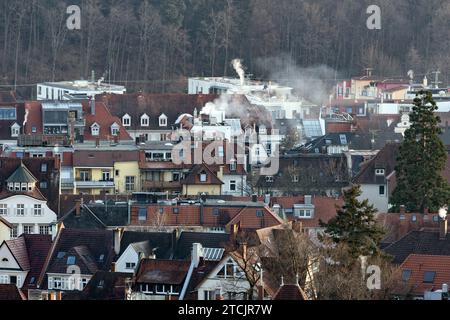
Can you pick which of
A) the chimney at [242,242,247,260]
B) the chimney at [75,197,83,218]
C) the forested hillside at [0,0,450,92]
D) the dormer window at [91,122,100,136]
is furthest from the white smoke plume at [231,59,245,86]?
the chimney at [242,242,247,260]

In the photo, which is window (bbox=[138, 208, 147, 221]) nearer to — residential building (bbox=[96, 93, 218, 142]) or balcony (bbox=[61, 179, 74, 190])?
balcony (bbox=[61, 179, 74, 190])

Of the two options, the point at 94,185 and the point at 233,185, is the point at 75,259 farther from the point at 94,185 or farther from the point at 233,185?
the point at 233,185

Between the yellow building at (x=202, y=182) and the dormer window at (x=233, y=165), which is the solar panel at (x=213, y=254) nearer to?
the yellow building at (x=202, y=182)

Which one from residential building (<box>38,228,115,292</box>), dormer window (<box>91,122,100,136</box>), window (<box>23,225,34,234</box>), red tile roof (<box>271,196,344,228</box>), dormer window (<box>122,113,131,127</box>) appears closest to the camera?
residential building (<box>38,228,115,292</box>)

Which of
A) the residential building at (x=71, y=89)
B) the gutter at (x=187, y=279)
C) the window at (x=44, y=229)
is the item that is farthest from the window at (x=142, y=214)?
the residential building at (x=71, y=89)

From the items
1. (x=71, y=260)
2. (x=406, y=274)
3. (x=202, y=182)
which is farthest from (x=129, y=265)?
(x=202, y=182)
